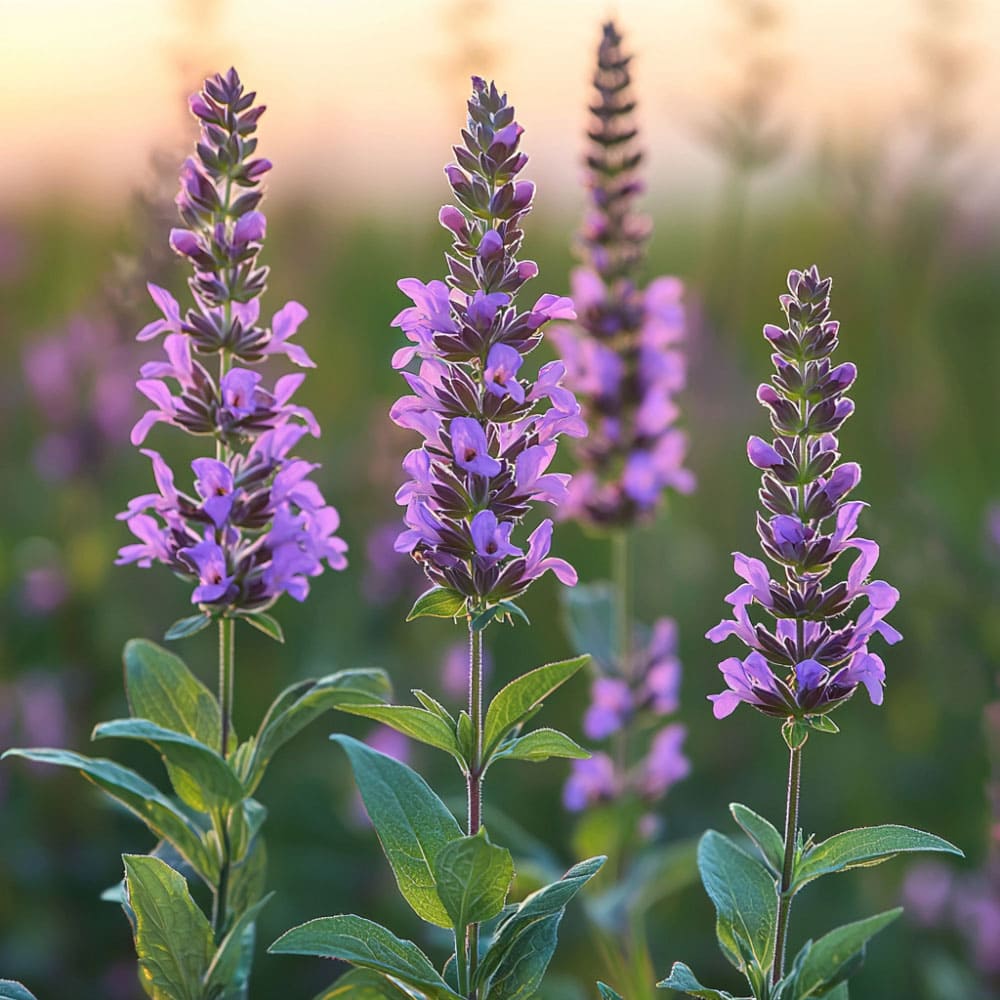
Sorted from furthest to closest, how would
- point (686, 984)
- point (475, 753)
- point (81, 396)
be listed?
1. point (81, 396)
2. point (475, 753)
3. point (686, 984)

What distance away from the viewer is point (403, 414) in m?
2.24

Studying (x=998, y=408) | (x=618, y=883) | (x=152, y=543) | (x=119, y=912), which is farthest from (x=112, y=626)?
(x=998, y=408)

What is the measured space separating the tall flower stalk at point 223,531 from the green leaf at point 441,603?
0.20 meters

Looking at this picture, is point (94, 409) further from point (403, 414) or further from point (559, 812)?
point (403, 414)

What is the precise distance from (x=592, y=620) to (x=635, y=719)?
37 centimetres

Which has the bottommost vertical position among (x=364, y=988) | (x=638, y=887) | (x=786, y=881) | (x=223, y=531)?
(x=638, y=887)

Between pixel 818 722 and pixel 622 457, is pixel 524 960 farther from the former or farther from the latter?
pixel 622 457

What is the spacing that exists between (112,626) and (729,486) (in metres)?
3.30

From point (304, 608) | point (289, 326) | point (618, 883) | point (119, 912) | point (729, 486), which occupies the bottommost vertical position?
point (119, 912)

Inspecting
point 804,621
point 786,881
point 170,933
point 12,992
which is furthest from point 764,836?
point 12,992

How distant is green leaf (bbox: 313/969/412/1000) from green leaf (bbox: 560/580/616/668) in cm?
181

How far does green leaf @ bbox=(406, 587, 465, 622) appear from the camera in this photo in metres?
2.23

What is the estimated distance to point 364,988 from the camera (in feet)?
7.66

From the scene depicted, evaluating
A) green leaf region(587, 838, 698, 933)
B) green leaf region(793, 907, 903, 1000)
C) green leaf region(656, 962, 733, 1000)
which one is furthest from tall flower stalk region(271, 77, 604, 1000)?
green leaf region(587, 838, 698, 933)
